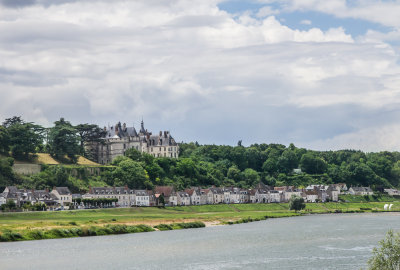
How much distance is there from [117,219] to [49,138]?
59.3m

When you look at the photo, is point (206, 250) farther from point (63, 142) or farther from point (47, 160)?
point (63, 142)

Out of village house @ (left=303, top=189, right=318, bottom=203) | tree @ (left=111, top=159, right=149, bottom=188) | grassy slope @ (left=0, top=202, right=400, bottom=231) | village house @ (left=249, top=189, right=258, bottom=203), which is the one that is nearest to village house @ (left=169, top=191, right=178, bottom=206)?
grassy slope @ (left=0, top=202, right=400, bottom=231)

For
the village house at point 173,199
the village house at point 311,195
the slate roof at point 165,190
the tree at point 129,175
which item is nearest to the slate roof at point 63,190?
the tree at point 129,175

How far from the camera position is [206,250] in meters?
70.4

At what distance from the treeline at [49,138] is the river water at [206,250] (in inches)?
2507

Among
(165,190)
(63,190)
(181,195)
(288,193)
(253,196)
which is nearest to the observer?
(63,190)

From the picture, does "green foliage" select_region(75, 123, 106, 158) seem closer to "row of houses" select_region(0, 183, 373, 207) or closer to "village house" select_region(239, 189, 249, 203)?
"row of houses" select_region(0, 183, 373, 207)

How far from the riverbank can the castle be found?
40851mm

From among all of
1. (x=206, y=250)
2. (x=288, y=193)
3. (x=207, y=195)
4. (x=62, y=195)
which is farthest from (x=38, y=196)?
(x=288, y=193)

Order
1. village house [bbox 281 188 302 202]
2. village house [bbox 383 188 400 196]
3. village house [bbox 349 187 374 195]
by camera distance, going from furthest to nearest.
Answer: village house [bbox 383 188 400 196]
village house [bbox 349 187 374 195]
village house [bbox 281 188 302 202]

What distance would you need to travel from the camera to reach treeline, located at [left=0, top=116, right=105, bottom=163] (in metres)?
142

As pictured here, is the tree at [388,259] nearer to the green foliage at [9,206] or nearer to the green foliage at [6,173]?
the green foliage at [9,206]

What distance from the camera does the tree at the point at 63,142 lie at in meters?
153

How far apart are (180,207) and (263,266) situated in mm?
75142
